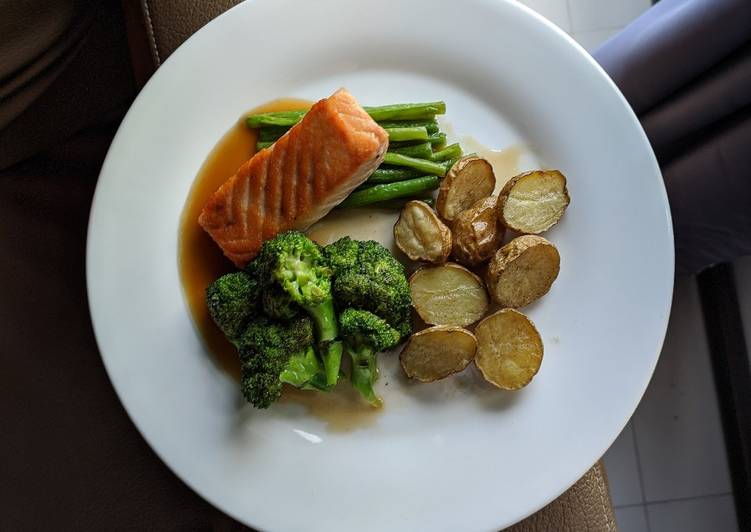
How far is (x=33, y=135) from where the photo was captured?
6.77 ft

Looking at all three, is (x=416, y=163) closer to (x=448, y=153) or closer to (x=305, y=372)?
(x=448, y=153)

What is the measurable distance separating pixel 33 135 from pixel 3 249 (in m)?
0.38

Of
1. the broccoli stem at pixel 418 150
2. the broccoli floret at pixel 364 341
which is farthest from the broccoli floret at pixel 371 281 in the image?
the broccoli stem at pixel 418 150

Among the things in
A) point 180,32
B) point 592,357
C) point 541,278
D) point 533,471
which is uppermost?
point 180,32

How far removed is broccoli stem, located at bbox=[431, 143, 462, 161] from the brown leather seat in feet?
2.75

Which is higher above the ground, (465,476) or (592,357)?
(592,357)

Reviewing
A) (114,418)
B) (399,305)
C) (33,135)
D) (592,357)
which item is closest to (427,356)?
(399,305)

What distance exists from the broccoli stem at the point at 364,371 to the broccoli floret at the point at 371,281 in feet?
0.40

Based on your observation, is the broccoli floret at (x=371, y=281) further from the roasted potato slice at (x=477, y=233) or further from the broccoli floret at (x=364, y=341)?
the roasted potato slice at (x=477, y=233)

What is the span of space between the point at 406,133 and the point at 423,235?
0.36 metres

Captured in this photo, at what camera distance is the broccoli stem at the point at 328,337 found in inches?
77.2

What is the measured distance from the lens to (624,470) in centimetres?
301

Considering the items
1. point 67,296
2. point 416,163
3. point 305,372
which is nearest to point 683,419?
point 416,163

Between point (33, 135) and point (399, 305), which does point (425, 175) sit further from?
point (33, 135)
